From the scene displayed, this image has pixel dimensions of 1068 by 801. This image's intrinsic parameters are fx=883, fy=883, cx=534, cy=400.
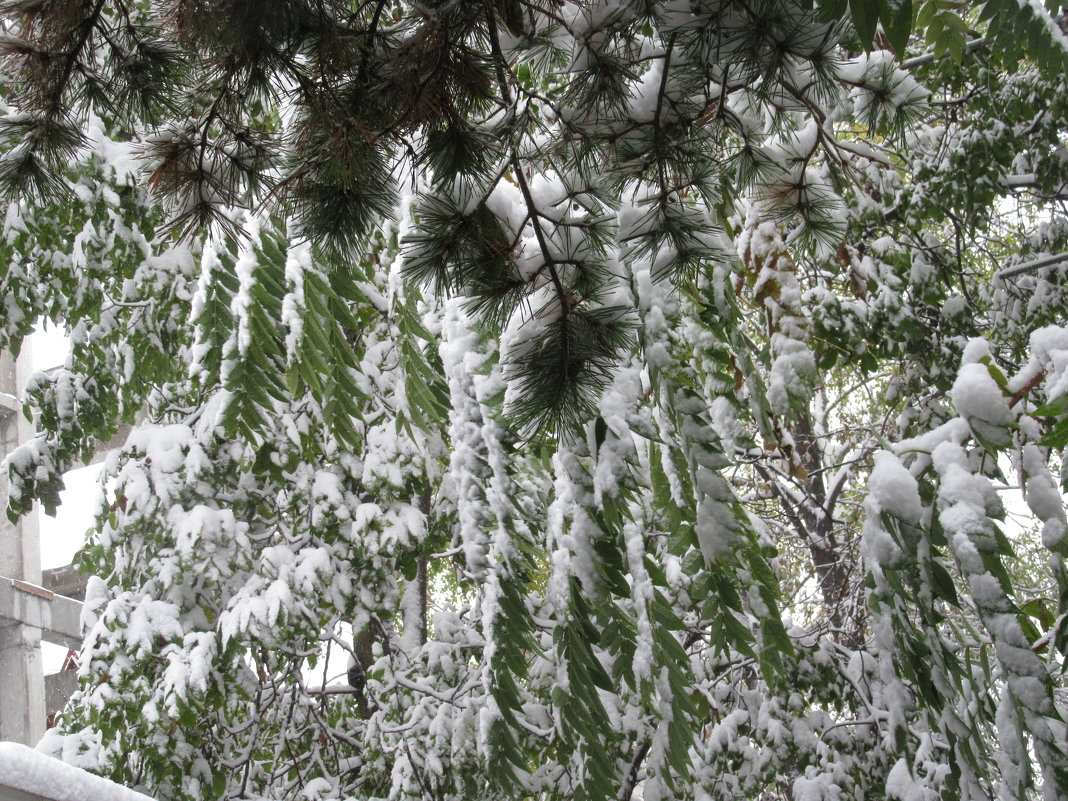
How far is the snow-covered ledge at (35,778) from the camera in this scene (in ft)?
3.46

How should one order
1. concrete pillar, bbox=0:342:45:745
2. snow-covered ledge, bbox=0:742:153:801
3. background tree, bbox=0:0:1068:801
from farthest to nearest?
concrete pillar, bbox=0:342:45:745, background tree, bbox=0:0:1068:801, snow-covered ledge, bbox=0:742:153:801

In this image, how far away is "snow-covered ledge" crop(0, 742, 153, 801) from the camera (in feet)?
3.46

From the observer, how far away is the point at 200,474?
351 centimetres

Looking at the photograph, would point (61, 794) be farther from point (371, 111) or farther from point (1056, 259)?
point (1056, 259)

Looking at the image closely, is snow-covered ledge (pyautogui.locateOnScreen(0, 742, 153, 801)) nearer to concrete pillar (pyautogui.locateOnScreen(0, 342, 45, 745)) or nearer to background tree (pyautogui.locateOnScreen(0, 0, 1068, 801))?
background tree (pyautogui.locateOnScreen(0, 0, 1068, 801))

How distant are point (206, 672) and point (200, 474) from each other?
0.77 metres

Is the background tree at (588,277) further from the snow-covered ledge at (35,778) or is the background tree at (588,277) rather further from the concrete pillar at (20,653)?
the concrete pillar at (20,653)

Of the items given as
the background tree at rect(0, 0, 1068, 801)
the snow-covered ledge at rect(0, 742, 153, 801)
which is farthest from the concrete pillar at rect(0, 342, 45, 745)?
the snow-covered ledge at rect(0, 742, 153, 801)

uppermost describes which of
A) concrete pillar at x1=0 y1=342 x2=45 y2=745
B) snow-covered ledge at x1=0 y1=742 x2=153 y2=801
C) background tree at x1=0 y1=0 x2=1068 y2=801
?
concrete pillar at x1=0 y1=342 x2=45 y2=745

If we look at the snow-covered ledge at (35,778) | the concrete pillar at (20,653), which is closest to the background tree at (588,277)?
the snow-covered ledge at (35,778)

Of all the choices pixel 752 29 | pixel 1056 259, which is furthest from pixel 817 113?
pixel 1056 259

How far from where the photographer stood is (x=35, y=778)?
3.52 feet

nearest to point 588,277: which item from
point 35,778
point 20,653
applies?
point 35,778

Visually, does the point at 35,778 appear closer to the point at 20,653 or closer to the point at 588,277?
the point at 588,277
